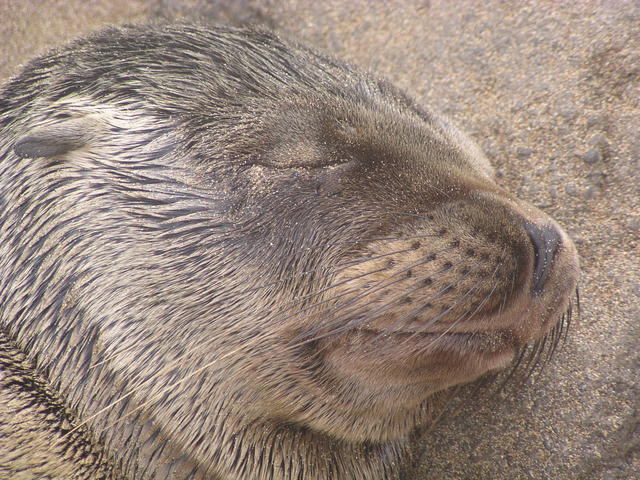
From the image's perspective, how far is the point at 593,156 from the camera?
3.04m

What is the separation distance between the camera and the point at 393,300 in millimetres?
2059

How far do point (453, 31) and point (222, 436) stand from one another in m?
2.85

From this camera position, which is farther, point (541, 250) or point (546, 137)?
point (546, 137)

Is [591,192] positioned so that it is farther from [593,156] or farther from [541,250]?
[541,250]

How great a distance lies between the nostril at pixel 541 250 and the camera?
2088 millimetres

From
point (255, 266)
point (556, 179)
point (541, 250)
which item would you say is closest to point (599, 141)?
point (556, 179)

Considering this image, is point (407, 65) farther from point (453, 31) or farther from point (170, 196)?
point (170, 196)

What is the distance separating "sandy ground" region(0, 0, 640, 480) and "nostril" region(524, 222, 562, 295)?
29.8 inches

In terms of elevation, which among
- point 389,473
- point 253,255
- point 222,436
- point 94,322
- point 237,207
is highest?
point 237,207

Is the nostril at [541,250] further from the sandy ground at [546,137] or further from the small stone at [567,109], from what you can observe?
the small stone at [567,109]

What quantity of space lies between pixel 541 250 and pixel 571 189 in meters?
1.08

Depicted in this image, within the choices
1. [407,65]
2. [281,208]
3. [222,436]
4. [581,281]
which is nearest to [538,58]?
[407,65]

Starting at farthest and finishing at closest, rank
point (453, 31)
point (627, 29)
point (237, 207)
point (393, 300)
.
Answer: point (453, 31) → point (627, 29) → point (237, 207) → point (393, 300)

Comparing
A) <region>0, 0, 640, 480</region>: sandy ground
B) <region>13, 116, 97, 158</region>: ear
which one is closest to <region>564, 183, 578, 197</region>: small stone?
<region>0, 0, 640, 480</region>: sandy ground
